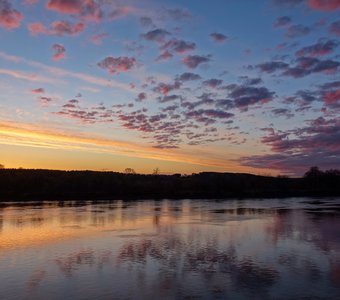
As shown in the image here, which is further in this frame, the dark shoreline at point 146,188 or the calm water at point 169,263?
the dark shoreline at point 146,188

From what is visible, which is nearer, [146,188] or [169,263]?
[169,263]

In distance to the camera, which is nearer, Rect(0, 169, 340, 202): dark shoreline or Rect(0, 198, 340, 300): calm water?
Rect(0, 198, 340, 300): calm water

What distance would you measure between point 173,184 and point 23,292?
98192 mm

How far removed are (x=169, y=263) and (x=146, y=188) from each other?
81671 mm

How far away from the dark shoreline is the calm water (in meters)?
48.3

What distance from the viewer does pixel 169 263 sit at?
15.9 m

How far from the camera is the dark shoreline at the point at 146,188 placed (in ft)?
263

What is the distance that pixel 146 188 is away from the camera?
97.3 metres

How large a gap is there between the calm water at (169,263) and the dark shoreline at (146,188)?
48.3 metres

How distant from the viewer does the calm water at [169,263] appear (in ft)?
39.7

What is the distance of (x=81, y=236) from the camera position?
23.5 m

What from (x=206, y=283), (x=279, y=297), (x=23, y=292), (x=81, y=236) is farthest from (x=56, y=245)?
(x=279, y=297)

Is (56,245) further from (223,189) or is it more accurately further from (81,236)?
(223,189)

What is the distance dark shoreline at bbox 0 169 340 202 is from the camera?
263 ft
